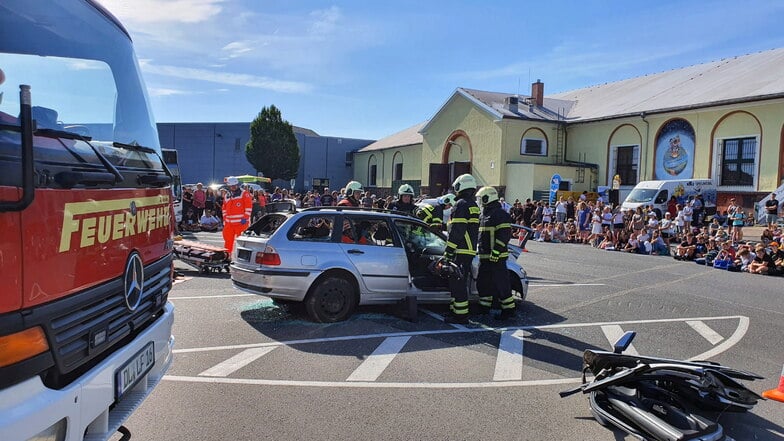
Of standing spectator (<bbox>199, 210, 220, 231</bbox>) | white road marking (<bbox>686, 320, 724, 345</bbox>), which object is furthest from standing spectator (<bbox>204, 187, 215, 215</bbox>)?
white road marking (<bbox>686, 320, 724, 345</bbox>)

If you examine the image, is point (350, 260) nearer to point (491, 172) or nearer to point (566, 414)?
point (566, 414)

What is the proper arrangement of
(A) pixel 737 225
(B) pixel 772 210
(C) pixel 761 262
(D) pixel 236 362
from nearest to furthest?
(D) pixel 236 362, (C) pixel 761 262, (A) pixel 737 225, (B) pixel 772 210

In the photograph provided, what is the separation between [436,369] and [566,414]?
1385 mm

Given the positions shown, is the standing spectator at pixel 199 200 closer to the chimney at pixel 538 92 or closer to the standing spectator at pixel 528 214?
the standing spectator at pixel 528 214

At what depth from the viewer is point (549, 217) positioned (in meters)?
22.0

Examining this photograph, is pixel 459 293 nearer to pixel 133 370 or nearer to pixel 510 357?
pixel 510 357

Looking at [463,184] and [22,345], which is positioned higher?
[463,184]

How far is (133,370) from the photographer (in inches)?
116

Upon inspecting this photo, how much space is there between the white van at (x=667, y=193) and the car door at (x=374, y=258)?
18239 millimetres

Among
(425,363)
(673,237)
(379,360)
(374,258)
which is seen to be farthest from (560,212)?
(379,360)

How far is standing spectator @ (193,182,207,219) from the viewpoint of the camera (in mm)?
22766

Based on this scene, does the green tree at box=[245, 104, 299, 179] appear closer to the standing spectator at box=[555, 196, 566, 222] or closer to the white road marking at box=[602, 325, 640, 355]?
the standing spectator at box=[555, 196, 566, 222]

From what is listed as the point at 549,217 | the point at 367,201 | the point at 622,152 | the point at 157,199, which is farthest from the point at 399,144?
the point at 157,199

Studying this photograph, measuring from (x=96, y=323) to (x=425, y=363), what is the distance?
11.2 feet
